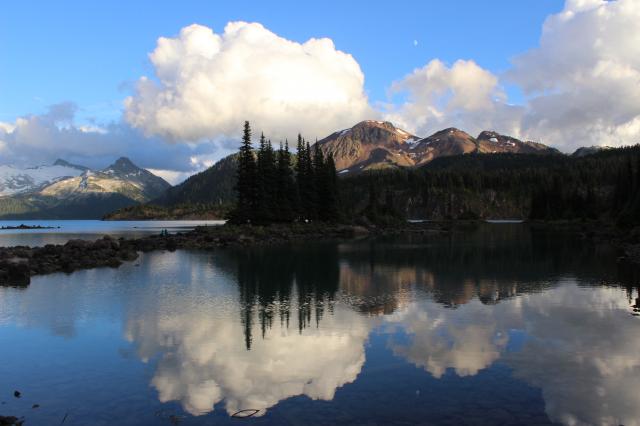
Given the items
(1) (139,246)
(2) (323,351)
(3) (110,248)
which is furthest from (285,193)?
(2) (323,351)

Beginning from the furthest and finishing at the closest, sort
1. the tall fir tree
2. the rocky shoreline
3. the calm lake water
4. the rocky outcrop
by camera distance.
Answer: the tall fir tree < the rocky shoreline < the rocky outcrop < the calm lake water

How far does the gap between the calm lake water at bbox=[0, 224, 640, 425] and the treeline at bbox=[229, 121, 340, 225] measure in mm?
62478

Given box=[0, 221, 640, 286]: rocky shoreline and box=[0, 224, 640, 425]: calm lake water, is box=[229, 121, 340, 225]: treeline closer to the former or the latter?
box=[0, 221, 640, 286]: rocky shoreline

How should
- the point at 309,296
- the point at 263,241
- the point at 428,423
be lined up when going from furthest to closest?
1. the point at 263,241
2. the point at 309,296
3. the point at 428,423

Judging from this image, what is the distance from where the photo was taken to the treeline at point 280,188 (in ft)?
325

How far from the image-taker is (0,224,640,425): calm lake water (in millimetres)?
13359

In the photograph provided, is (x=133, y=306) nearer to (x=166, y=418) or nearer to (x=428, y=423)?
(x=166, y=418)

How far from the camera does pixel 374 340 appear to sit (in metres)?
20.1

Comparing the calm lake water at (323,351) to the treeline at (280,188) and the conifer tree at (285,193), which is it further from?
the conifer tree at (285,193)

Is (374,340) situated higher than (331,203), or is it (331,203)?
(331,203)

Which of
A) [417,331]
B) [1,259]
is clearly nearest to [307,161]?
[1,259]

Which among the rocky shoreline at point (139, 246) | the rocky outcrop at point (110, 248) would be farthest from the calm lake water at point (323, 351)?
the rocky shoreline at point (139, 246)

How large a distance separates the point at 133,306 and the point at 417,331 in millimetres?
15549

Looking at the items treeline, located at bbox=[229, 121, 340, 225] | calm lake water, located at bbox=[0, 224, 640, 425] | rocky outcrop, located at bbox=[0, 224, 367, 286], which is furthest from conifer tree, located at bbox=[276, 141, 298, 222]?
calm lake water, located at bbox=[0, 224, 640, 425]
